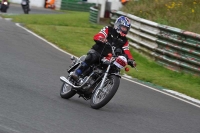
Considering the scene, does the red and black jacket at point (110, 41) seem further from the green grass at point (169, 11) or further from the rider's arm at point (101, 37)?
the green grass at point (169, 11)

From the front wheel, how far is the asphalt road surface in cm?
16

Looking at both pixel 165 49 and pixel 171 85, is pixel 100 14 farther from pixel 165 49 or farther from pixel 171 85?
pixel 171 85

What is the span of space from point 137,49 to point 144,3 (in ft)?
21.9

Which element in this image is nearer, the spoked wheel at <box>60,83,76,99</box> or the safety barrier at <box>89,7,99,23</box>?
the spoked wheel at <box>60,83,76,99</box>

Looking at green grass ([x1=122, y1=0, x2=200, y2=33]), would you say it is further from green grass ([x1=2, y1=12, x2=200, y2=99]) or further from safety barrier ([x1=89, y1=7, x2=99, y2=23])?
safety barrier ([x1=89, y1=7, x2=99, y2=23])

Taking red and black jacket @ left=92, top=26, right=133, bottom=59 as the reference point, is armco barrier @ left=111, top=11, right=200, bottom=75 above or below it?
below

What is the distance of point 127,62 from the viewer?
32.2 ft

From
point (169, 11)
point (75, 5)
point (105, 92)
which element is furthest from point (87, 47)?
point (75, 5)

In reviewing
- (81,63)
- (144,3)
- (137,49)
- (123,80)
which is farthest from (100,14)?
(81,63)

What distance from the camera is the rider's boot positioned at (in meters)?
10.1

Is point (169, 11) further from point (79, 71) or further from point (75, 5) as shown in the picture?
point (75, 5)

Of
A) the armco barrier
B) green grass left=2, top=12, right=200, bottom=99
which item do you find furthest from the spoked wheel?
the armco barrier

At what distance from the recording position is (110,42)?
33.0 feet

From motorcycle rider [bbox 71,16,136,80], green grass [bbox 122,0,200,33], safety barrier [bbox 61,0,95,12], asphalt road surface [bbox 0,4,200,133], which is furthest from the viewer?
safety barrier [bbox 61,0,95,12]
